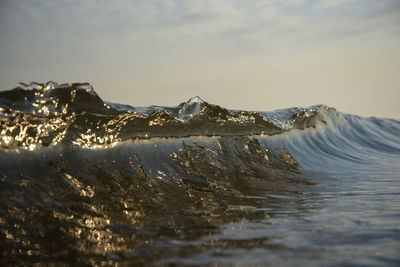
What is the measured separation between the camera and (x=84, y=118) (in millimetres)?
3469

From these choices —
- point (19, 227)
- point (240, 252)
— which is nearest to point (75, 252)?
point (19, 227)

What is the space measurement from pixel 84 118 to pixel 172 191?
1.15 meters

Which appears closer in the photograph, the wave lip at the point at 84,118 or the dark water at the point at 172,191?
the dark water at the point at 172,191

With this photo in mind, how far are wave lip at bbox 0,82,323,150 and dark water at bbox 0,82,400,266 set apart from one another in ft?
0.03

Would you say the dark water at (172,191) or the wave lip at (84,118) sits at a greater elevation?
the wave lip at (84,118)

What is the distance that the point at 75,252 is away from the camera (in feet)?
5.62

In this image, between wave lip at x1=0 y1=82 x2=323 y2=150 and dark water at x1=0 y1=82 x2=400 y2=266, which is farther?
wave lip at x1=0 y1=82 x2=323 y2=150

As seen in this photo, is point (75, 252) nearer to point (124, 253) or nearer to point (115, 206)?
point (124, 253)

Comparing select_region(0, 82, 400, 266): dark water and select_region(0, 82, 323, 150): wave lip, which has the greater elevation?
select_region(0, 82, 323, 150): wave lip

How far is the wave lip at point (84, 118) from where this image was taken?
10.0 feet

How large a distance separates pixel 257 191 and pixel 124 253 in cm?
184

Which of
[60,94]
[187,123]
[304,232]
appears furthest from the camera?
[187,123]

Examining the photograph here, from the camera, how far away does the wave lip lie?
10.0 ft

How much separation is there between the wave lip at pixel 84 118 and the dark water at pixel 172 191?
10mm
